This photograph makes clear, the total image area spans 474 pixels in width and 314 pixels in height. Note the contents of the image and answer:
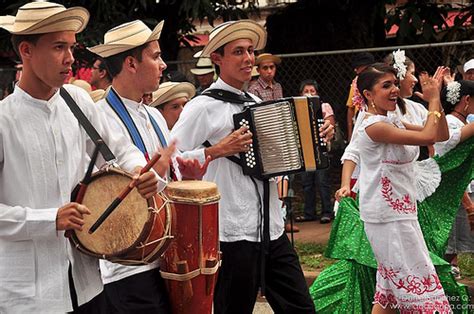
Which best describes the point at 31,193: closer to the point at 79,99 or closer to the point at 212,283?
the point at 79,99

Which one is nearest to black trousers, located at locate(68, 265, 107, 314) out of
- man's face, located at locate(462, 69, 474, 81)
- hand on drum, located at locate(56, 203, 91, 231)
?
hand on drum, located at locate(56, 203, 91, 231)

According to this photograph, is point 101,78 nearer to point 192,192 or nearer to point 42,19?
point 192,192

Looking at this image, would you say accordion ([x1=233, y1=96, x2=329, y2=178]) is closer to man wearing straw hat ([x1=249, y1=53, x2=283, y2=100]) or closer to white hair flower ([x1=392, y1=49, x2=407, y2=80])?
white hair flower ([x1=392, y1=49, x2=407, y2=80])

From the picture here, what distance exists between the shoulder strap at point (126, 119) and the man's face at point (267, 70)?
253 inches

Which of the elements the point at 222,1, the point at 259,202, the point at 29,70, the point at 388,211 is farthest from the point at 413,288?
the point at 222,1

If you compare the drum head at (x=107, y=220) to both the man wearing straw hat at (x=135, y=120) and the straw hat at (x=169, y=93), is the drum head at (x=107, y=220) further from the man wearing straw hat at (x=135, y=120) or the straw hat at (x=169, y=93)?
the straw hat at (x=169, y=93)

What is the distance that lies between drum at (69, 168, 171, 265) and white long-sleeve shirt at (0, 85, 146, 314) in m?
0.10

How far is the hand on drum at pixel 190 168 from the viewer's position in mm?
5188

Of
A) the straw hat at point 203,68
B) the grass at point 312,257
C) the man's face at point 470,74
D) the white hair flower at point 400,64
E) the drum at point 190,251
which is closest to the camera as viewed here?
the drum at point 190,251

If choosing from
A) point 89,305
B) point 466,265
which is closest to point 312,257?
point 466,265

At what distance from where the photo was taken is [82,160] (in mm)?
4516

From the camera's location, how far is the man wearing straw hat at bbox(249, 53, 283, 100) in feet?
37.9

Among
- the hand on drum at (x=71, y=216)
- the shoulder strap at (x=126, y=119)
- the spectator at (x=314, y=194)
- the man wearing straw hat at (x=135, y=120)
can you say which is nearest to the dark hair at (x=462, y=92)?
the spectator at (x=314, y=194)

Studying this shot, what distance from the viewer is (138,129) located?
516 centimetres
